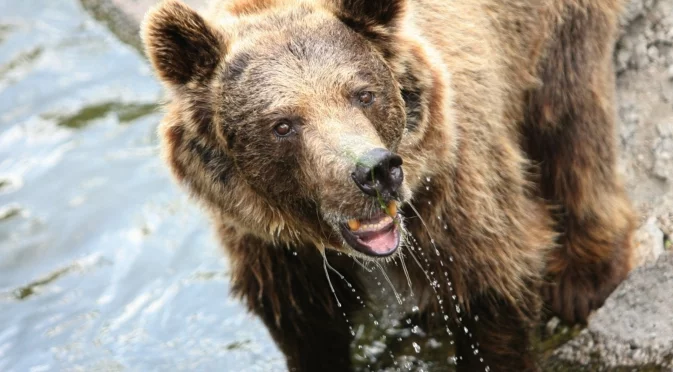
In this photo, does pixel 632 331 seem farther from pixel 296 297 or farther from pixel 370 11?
pixel 370 11

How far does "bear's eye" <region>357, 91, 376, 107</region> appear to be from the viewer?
14.4 ft

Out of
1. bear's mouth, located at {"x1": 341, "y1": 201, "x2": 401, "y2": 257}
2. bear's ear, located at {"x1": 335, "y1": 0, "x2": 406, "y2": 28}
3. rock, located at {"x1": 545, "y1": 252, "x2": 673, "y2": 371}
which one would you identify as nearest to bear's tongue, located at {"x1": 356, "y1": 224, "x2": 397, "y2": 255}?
bear's mouth, located at {"x1": 341, "y1": 201, "x2": 401, "y2": 257}

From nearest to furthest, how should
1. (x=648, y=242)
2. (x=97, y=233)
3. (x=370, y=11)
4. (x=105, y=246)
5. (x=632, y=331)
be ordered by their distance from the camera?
(x=370, y=11) → (x=632, y=331) → (x=648, y=242) → (x=105, y=246) → (x=97, y=233)

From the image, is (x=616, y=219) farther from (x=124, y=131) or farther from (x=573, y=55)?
(x=124, y=131)

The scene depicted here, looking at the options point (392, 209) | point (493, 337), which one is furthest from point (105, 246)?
point (392, 209)

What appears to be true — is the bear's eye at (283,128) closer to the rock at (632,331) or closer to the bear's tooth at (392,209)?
the bear's tooth at (392,209)

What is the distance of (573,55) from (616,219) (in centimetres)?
105

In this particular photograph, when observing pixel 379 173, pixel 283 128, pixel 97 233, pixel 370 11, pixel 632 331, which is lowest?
pixel 97 233

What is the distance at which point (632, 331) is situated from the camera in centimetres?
568

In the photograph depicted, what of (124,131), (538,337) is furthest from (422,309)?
(124,131)

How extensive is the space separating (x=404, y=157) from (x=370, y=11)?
26.9 inches

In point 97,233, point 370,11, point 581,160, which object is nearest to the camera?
point 370,11

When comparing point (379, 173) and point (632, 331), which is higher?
point (379, 173)

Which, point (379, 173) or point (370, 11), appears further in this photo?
point (370, 11)
